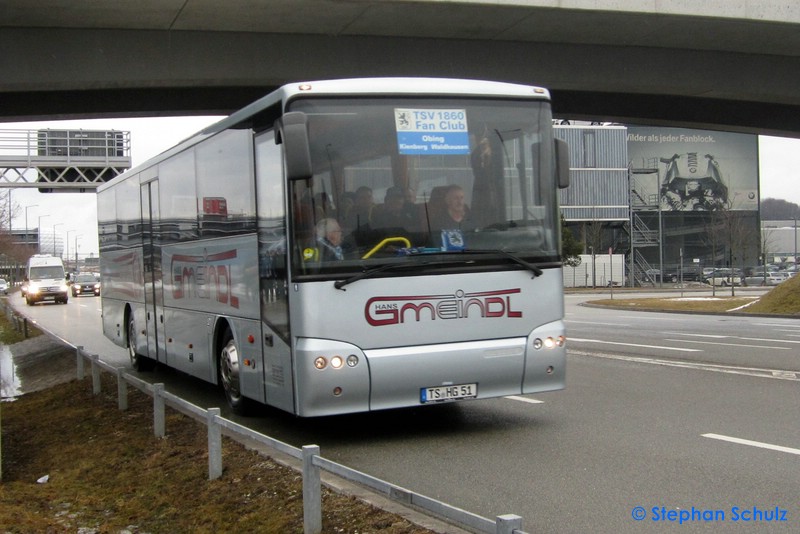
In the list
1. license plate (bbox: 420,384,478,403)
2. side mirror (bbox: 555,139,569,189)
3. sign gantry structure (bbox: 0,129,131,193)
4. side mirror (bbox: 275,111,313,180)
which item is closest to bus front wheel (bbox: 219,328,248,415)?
license plate (bbox: 420,384,478,403)

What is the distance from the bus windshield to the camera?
809 cm

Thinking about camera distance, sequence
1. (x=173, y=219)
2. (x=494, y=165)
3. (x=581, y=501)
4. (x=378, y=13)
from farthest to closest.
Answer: (x=378, y=13) → (x=173, y=219) → (x=494, y=165) → (x=581, y=501)

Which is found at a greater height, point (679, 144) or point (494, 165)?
point (679, 144)

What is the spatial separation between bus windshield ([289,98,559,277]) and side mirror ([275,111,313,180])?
293 mm

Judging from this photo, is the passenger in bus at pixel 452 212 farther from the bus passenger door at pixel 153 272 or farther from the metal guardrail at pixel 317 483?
the bus passenger door at pixel 153 272

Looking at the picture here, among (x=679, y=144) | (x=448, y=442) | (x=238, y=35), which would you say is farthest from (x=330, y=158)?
(x=679, y=144)

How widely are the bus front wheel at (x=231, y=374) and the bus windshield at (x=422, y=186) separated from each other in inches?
95.2

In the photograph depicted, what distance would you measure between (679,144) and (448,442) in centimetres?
9297

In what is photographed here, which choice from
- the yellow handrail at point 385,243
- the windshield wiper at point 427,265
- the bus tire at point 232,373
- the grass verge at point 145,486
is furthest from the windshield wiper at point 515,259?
the bus tire at point 232,373

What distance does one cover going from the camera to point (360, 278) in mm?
8078

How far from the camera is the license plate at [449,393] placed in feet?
27.3

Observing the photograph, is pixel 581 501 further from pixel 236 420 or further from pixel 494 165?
pixel 236 420

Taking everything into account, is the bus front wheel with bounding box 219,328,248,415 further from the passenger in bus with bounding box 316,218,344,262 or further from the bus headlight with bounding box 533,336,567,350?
the bus headlight with bounding box 533,336,567,350

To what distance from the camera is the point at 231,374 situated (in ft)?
33.5
